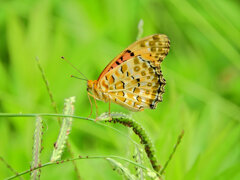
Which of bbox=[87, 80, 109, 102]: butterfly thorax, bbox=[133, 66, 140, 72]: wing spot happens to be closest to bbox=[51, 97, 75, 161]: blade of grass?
bbox=[87, 80, 109, 102]: butterfly thorax

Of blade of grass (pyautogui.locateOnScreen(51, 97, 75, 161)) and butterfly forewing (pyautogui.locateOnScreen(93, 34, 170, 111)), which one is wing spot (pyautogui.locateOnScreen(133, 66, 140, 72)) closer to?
butterfly forewing (pyautogui.locateOnScreen(93, 34, 170, 111))

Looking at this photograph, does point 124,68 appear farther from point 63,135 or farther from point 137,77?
point 63,135

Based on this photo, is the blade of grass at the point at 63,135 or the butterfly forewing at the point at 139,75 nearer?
the blade of grass at the point at 63,135

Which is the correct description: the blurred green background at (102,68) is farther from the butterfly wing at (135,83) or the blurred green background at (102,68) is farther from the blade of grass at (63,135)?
the blade of grass at (63,135)

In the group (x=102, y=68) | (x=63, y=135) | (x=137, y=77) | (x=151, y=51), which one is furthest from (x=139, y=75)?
(x=102, y=68)

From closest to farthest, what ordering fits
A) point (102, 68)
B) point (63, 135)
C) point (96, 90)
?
point (63, 135) < point (96, 90) < point (102, 68)

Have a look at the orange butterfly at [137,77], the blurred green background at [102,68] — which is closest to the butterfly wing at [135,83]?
the orange butterfly at [137,77]

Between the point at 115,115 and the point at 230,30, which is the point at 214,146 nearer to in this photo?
the point at 115,115
